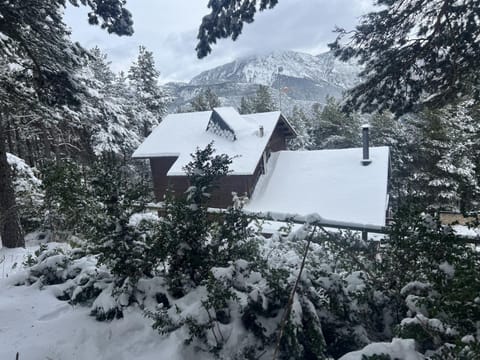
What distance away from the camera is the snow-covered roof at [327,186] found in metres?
12.1

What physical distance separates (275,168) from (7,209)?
11.6m

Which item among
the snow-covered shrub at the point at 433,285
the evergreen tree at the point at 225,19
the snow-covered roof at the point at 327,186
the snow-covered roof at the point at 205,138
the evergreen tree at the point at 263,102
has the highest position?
the evergreen tree at the point at 263,102

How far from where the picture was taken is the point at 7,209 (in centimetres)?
665

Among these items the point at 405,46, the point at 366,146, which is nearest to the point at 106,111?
the point at 405,46

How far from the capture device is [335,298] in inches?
94.1

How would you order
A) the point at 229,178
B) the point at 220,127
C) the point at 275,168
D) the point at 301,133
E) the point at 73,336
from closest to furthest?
the point at 73,336 < the point at 229,178 < the point at 275,168 < the point at 220,127 < the point at 301,133

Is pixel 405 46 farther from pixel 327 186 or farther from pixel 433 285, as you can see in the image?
pixel 327 186

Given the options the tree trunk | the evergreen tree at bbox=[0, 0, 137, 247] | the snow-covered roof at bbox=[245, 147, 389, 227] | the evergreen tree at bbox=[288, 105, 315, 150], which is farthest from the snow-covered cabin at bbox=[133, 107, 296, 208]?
the evergreen tree at bbox=[288, 105, 315, 150]

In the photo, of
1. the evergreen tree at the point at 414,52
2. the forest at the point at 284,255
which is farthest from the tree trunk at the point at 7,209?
the evergreen tree at the point at 414,52

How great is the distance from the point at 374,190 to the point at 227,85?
163115 mm

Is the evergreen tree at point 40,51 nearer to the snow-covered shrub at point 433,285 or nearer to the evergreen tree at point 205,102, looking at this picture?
the snow-covered shrub at point 433,285

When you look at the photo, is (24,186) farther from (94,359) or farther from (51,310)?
(94,359)

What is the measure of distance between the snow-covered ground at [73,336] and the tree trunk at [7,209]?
4561 mm

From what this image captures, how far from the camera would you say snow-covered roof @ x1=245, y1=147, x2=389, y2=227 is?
12.1 m
